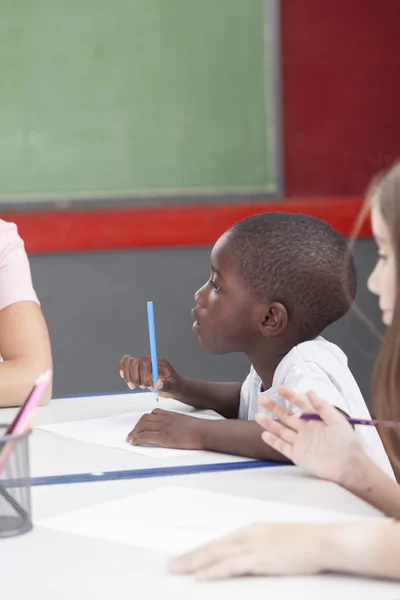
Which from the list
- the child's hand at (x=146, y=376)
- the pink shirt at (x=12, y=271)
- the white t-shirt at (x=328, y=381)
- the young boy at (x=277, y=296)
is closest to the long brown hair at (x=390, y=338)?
the white t-shirt at (x=328, y=381)

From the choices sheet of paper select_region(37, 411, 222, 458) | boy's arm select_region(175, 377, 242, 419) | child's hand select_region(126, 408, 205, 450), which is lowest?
boy's arm select_region(175, 377, 242, 419)

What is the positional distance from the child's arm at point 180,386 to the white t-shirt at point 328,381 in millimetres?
247

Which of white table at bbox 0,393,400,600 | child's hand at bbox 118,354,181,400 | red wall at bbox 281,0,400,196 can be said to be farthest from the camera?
red wall at bbox 281,0,400,196

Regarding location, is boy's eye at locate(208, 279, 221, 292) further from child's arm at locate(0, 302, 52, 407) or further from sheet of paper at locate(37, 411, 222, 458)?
child's arm at locate(0, 302, 52, 407)

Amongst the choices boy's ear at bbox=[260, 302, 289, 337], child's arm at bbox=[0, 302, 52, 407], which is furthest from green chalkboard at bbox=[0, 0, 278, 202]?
boy's ear at bbox=[260, 302, 289, 337]

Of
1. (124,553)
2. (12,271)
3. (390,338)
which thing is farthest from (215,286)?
(124,553)

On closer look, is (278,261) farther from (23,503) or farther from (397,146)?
(397,146)

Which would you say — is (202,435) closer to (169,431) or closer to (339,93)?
(169,431)

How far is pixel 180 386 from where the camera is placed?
1.70 m

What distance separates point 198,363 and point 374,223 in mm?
2271

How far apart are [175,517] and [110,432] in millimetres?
471

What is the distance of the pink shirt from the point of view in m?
1.83

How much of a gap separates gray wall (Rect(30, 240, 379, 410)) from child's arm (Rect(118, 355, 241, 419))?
4.67 ft

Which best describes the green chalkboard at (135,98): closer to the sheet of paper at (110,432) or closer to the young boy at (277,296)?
the young boy at (277,296)
